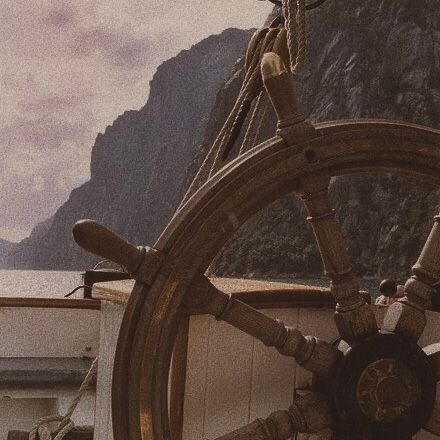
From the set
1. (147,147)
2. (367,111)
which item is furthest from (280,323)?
(147,147)

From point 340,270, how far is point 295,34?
66 centimetres

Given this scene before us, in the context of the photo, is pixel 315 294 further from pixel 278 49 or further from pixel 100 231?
pixel 100 231

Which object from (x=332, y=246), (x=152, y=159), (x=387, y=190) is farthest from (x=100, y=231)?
(x=152, y=159)

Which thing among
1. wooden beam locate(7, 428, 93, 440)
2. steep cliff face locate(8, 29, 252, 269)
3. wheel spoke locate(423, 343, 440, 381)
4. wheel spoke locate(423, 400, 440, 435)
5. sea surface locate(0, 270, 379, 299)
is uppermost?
steep cliff face locate(8, 29, 252, 269)

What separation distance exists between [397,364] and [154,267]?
1.54 ft

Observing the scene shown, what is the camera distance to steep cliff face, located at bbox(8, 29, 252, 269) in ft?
382

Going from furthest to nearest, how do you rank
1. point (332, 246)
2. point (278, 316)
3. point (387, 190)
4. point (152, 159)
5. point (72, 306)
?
point (152, 159), point (387, 190), point (72, 306), point (278, 316), point (332, 246)

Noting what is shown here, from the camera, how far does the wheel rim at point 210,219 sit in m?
1.10

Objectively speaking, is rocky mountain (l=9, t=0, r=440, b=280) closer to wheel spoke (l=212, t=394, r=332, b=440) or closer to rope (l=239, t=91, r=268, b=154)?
rope (l=239, t=91, r=268, b=154)

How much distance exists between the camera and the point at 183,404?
5.03 ft

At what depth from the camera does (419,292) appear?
49.1 inches

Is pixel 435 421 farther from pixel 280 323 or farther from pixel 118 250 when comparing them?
pixel 118 250

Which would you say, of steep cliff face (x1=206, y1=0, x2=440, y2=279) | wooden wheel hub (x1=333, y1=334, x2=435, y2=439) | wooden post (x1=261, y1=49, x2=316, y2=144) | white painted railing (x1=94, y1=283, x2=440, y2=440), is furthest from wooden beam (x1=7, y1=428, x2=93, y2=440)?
steep cliff face (x1=206, y1=0, x2=440, y2=279)

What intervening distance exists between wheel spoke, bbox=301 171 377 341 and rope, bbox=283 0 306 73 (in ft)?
1.63
